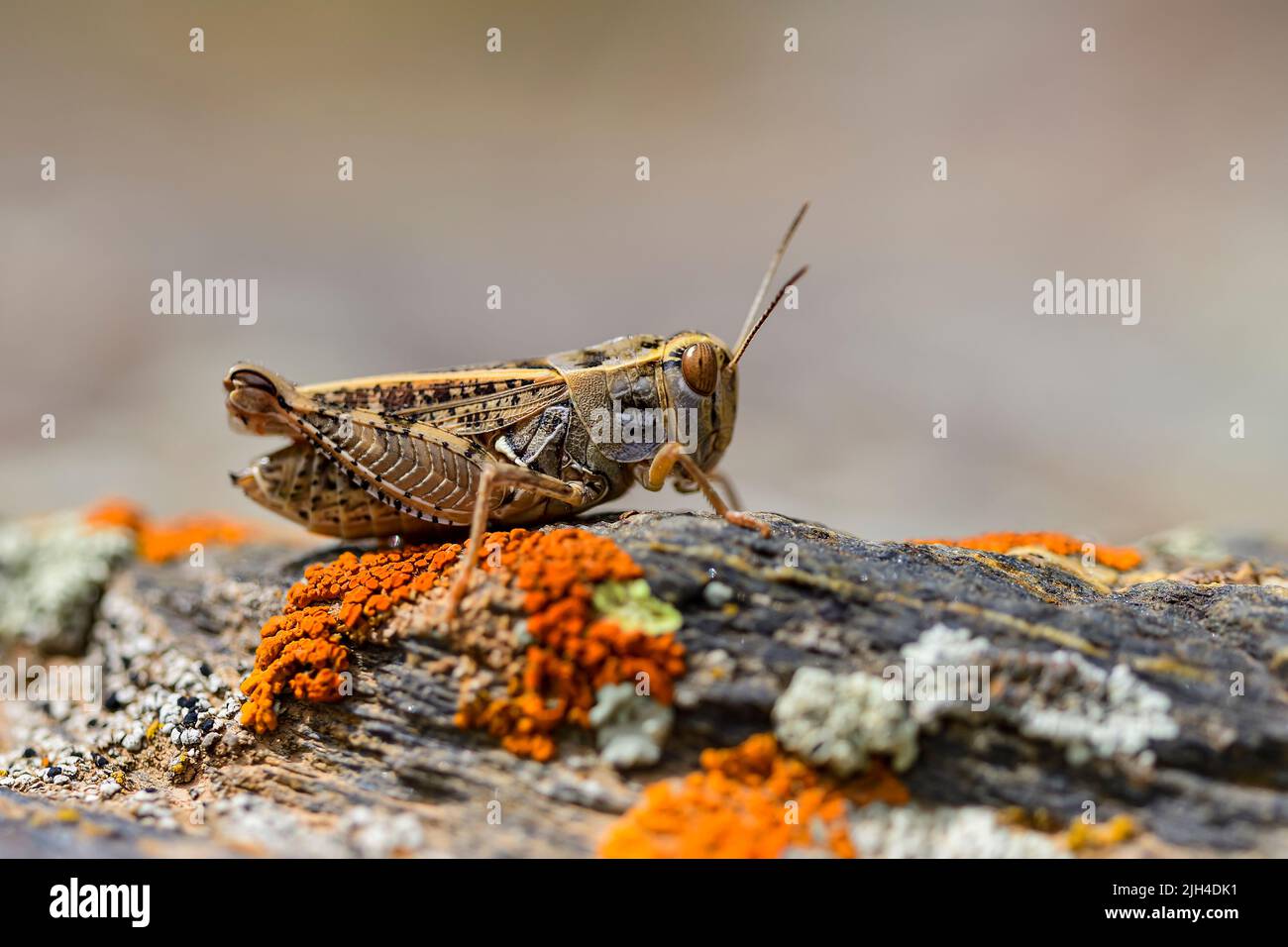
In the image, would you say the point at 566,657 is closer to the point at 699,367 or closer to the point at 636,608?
the point at 636,608

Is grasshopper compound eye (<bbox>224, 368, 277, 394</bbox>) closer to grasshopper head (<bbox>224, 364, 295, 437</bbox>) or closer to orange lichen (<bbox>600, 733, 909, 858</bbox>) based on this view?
grasshopper head (<bbox>224, 364, 295, 437</bbox>)

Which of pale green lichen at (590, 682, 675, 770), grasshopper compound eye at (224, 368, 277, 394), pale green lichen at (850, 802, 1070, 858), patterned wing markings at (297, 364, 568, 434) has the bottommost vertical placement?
pale green lichen at (850, 802, 1070, 858)

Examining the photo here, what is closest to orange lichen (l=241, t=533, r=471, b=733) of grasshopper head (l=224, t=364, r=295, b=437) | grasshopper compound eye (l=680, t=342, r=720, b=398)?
grasshopper head (l=224, t=364, r=295, b=437)

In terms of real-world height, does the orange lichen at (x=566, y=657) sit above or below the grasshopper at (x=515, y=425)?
below

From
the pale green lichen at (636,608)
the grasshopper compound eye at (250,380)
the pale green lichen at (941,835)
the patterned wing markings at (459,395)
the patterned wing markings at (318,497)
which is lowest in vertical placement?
the pale green lichen at (941,835)

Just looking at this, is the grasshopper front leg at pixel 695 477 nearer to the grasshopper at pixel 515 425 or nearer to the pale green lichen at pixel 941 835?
the grasshopper at pixel 515 425

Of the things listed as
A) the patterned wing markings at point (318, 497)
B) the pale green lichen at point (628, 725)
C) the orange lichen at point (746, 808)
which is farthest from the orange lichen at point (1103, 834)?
the patterned wing markings at point (318, 497)
